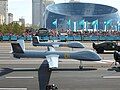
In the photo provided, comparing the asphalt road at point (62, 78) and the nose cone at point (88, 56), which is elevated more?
the nose cone at point (88, 56)

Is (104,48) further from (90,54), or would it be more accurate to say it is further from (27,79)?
(27,79)

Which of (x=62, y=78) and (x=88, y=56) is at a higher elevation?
(x=88, y=56)

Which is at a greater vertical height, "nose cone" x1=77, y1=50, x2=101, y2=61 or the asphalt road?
"nose cone" x1=77, y1=50, x2=101, y2=61

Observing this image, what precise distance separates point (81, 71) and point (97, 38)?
51971 mm

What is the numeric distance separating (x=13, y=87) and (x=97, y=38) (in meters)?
58.7

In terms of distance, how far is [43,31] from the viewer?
Answer: 87750 millimetres

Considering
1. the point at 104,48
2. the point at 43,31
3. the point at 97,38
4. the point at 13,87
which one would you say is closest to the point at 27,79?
the point at 13,87

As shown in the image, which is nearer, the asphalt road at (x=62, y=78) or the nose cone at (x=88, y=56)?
the asphalt road at (x=62, y=78)

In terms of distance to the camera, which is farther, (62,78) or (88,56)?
(88,56)

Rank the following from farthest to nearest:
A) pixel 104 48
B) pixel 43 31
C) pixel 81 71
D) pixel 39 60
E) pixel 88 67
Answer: pixel 43 31 < pixel 104 48 < pixel 39 60 < pixel 88 67 < pixel 81 71

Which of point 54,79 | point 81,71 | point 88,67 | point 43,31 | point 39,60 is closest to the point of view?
point 54,79

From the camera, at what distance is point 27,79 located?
20500 millimetres

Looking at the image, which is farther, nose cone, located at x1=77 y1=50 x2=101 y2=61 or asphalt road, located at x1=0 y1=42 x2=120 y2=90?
nose cone, located at x1=77 y1=50 x2=101 y2=61

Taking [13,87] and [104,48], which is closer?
[13,87]
